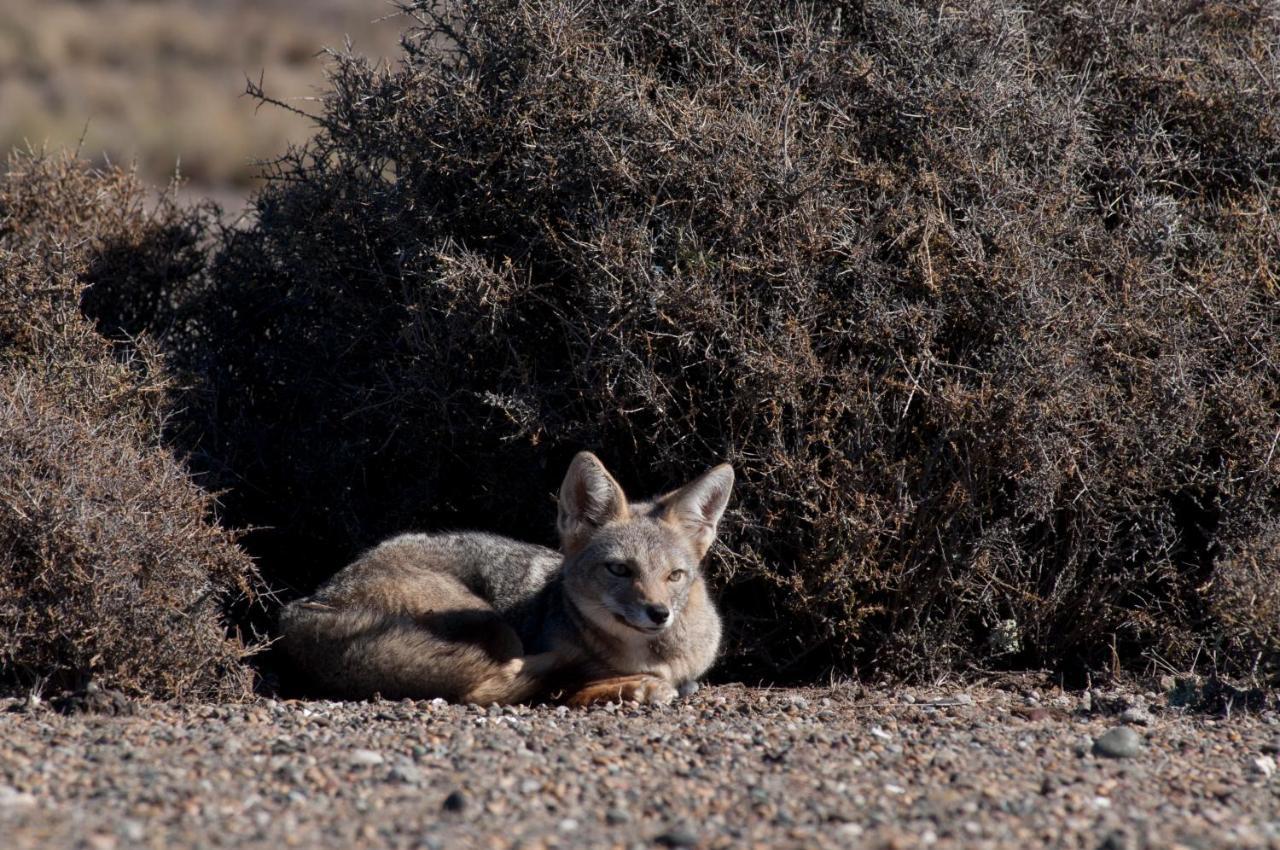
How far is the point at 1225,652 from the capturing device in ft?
21.0

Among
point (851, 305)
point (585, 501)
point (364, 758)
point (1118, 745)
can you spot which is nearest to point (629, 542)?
point (585, 501)

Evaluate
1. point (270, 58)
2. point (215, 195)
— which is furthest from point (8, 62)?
point (215, 195)

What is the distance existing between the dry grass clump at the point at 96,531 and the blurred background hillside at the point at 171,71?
1841cm

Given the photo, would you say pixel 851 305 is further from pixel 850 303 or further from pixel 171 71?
pixel 171 71

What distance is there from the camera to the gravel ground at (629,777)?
398 centimetres

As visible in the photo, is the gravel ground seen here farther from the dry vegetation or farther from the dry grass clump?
the dry vegetation

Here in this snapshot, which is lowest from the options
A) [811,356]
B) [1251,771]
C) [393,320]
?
[1251,771]

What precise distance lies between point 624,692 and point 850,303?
2.22 m

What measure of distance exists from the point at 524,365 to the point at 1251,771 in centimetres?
381

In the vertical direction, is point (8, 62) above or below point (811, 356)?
above

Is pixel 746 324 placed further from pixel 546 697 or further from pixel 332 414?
pixel 332 414

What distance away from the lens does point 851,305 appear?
644 cm

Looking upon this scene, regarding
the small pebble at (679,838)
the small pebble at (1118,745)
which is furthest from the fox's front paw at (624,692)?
the small pebble at (679,838)

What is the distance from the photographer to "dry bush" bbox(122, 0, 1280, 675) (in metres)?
6.40
